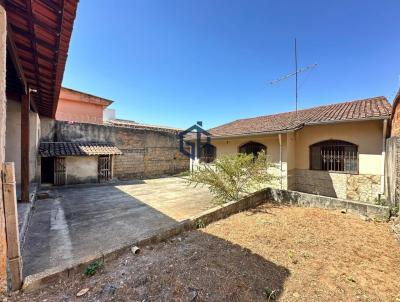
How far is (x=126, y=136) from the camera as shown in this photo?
14891 mm

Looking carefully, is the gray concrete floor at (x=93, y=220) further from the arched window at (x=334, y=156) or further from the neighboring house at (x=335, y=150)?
the arched window at (x=334, y=156)

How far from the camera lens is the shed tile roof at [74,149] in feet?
35.9

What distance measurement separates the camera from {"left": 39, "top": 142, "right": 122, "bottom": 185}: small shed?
11297 millimetres

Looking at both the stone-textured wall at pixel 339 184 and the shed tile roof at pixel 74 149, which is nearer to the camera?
the stone-textured wall at pixel 339 184

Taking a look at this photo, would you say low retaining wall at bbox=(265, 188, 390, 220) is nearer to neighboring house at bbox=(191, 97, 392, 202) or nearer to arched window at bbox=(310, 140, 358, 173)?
neighboring house at bbox=(191, 97, 392, 202)

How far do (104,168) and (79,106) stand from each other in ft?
28.3

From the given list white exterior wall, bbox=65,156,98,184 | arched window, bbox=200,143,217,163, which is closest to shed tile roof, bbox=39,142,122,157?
white exterior wall, bbox=65,156,98,184

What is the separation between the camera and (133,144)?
1519cm

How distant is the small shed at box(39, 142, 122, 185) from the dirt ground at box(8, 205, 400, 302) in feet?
A: 32.1

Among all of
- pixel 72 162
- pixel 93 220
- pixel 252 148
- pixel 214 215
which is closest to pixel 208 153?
pixel 252 148

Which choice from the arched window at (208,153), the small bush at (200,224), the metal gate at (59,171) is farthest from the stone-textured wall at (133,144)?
the small bush at (200,224)

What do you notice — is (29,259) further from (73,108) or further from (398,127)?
(73,108)

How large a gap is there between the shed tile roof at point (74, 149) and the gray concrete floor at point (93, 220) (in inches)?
96.9

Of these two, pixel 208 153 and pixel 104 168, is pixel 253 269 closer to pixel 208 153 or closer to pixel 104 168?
pixel 208 153
